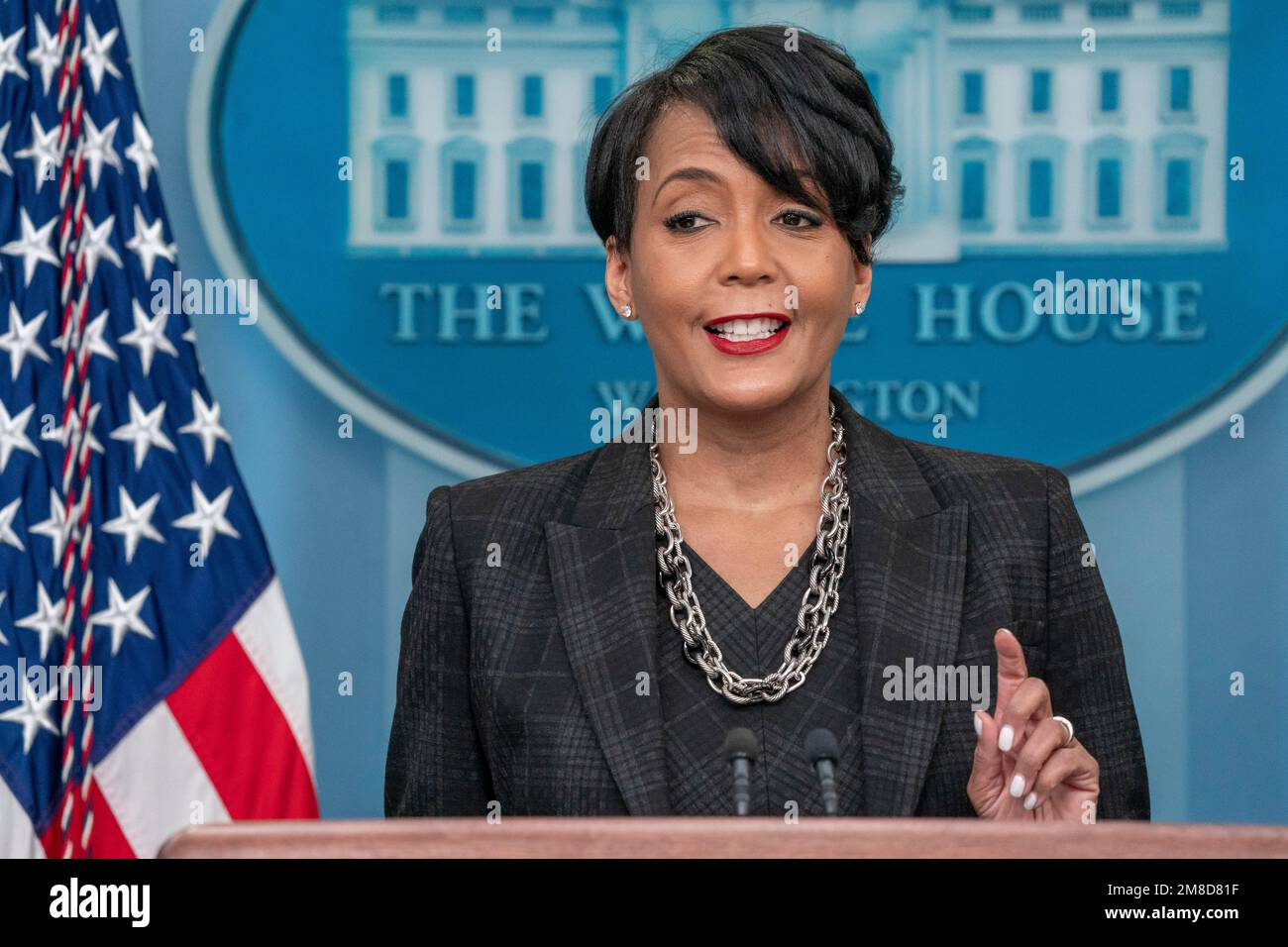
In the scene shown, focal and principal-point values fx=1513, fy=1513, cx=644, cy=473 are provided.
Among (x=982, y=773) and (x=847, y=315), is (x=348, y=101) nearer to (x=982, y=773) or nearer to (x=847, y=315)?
(x=847, y=315)

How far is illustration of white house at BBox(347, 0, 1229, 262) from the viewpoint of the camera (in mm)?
3172

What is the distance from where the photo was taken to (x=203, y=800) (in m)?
2.92

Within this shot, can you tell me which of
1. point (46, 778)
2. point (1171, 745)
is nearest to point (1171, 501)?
point (1171, 745)

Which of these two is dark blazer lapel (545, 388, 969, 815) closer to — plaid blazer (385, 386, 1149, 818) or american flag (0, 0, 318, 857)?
plaid blazer (385, 386, 1149, 818)

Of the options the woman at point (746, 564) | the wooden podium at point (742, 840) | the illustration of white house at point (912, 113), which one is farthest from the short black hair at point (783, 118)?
the illustration of white house at point (912, 113)

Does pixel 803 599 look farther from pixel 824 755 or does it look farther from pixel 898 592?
pixel 824 755

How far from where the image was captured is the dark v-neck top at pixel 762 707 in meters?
1.80

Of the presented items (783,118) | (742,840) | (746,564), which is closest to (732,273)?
(783,118)

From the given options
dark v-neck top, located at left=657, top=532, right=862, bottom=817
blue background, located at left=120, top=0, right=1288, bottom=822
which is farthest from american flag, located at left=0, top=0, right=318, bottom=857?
dark v-neck top, located at left=657, top=532, right=862, bottom=817

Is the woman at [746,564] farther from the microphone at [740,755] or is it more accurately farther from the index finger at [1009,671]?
the microphone at [740,755]

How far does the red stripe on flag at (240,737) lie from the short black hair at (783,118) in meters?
1.37

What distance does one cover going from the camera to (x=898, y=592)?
6.23 feet

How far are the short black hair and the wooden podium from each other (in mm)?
1029
